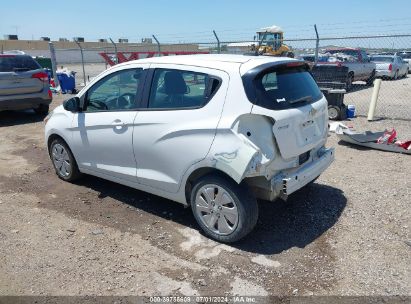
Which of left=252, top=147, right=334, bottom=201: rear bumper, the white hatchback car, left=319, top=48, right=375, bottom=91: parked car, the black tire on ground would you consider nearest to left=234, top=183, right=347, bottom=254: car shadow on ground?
the white hatchback car

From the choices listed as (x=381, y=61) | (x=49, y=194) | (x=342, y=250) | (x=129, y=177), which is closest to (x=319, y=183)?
(x=342, y=250)

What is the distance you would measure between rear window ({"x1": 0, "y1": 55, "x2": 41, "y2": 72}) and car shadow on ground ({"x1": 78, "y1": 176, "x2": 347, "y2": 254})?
219 inches

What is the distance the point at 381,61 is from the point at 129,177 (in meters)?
21.2

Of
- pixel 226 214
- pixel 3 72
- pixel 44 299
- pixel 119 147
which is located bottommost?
pixel 44 299

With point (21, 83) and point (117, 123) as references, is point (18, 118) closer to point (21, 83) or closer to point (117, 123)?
point (21, 83)

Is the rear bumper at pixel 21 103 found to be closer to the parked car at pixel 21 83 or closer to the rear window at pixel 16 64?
the parked car at pixel 21 83

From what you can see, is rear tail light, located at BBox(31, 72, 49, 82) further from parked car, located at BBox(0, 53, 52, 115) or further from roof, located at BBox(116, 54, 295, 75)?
roof, located at BBox(116, 54, 295, 75)

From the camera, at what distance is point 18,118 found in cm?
1052

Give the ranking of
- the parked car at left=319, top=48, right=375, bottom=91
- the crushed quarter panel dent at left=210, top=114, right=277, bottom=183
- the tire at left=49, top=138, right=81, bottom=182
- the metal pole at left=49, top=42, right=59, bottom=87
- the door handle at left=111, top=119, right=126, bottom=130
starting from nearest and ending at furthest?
the crushed quarter panel dent at left=210, top=114, right=277, bottom=183 < the door handle at left=111, top=119, right=126, bottom=130 < the tire at left=49, top=138, right=81, bottom=182 < the metal pole at left=49, top=42, right=59, bottom=87 < the parked car at left=319, top=48, right=375, bottom=91

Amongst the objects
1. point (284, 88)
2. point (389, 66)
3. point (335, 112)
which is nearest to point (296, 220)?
point (284, 88)

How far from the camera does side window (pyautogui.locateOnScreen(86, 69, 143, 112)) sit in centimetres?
427

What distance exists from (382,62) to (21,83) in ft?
62.6

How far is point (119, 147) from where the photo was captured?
4.36 m

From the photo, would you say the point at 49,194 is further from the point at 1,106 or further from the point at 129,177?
the point at 1,106
